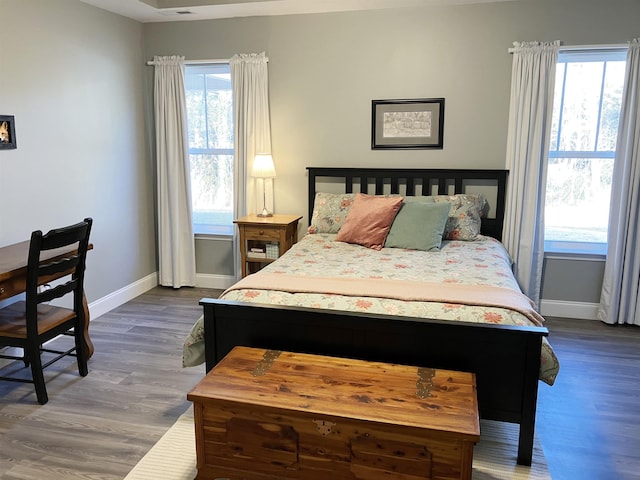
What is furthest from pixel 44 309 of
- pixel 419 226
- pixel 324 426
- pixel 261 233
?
pixel 419 226

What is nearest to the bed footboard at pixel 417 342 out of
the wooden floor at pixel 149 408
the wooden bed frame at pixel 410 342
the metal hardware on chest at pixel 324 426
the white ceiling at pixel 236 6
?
the wooden bed frame at pixel 410 342

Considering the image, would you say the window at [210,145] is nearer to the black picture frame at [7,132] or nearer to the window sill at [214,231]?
the window sill at [214,231]

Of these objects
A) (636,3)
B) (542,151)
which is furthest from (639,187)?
(636,3)

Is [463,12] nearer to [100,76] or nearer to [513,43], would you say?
[513,43]

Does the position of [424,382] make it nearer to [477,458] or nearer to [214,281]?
[477,458]

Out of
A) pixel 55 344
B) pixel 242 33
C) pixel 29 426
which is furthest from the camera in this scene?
pixel 242 33

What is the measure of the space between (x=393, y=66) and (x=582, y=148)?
1682 mm

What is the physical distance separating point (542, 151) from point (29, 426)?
3.93 metres

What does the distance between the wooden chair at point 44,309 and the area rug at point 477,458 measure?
2.90 feet

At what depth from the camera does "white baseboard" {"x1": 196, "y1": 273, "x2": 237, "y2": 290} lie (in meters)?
4.93

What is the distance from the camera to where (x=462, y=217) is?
3.91 m

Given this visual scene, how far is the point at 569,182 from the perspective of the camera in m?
4.14

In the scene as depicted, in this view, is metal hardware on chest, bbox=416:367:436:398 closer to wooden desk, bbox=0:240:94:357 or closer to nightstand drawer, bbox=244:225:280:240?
wooden desk, bbox=0:240:94:357

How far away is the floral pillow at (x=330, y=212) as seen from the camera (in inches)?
161
